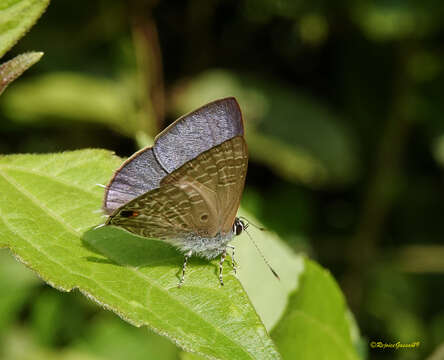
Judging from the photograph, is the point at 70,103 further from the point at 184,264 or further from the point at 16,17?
the point at 184,264

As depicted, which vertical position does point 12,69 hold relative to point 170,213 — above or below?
above

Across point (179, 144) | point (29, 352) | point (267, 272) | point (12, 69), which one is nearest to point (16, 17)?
point (12, 69)

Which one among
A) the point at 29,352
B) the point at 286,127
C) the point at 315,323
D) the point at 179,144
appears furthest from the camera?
the point at 286,127

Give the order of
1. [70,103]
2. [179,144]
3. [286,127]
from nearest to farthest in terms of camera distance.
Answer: [179,144] → [70,103] → [286,127]

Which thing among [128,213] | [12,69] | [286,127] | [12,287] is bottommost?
[12,287]

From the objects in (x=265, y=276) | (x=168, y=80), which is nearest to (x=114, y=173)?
(x=265, y=276)

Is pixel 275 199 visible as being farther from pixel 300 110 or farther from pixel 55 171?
pixel 55 171

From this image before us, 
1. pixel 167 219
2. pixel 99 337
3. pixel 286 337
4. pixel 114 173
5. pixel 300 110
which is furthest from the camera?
pixel 300 110

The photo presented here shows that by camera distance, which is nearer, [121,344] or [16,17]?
[16,17]
